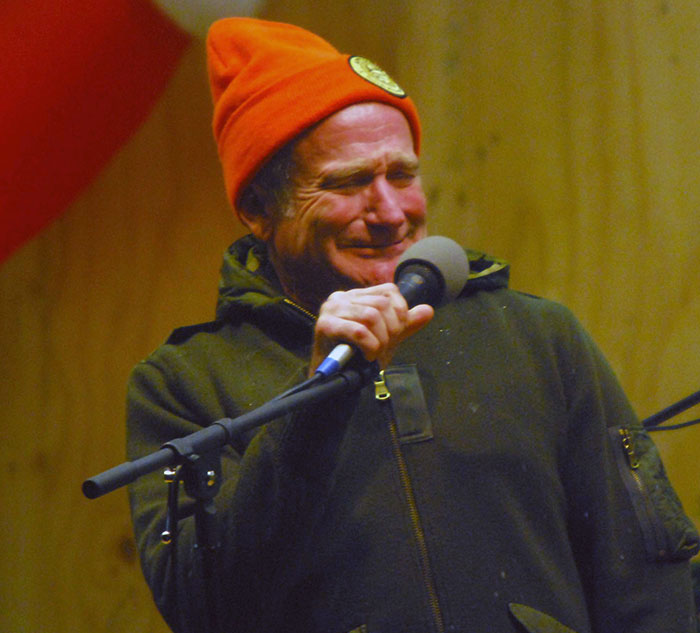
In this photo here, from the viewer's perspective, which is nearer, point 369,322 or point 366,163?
point 369,322

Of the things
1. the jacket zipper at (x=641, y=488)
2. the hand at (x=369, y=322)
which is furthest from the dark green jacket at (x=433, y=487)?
the hand at (x=369, y=322)

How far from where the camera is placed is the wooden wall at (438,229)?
74.7 inches

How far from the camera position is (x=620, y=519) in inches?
49.6

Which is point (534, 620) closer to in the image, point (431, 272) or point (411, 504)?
point (411, 504)

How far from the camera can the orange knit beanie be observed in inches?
54.1

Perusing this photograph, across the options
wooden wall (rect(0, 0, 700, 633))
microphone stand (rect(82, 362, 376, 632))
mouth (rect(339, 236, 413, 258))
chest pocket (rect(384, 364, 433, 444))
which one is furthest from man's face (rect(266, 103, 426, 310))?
wooden wall (rect(0, 0, 700, 633))

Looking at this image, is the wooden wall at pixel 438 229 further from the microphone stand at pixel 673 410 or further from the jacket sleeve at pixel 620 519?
the jacket sleeve at pixel 620 519

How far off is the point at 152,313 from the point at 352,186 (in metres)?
0.97

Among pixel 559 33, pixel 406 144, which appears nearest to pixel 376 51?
pixel 559 33

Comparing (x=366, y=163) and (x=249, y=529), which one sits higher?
(x=366, y=163)

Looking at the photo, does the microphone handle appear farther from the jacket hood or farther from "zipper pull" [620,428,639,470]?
"zipper pull" [620,428,639,470]

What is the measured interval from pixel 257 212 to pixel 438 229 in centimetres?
66

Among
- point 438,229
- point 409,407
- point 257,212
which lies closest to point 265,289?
point 257,212

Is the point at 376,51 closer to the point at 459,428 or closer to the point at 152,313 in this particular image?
the point at 152,313
